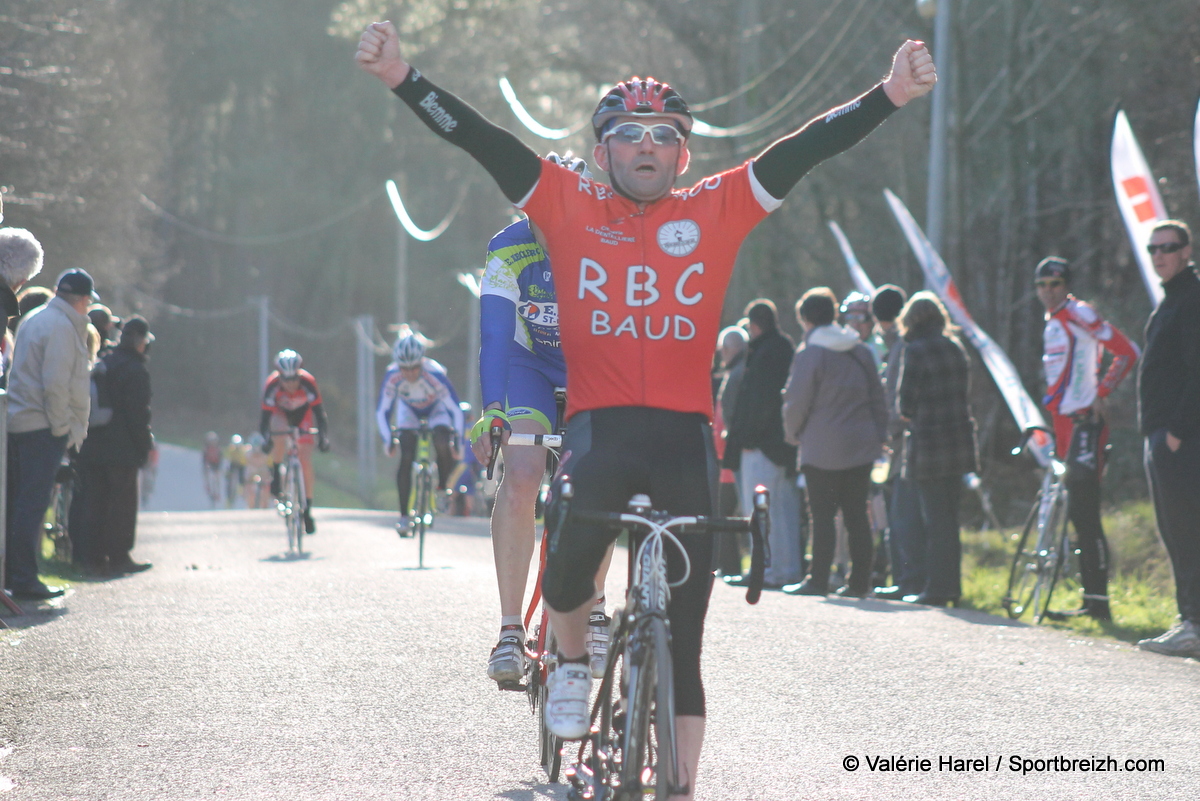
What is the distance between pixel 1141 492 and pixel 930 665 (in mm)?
12345

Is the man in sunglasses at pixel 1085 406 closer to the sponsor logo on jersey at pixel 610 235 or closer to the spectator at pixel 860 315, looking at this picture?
the spectator at pixel 860 315

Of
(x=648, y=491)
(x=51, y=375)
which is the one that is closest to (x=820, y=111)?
(x=51, y=375)

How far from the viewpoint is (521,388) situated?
18.9 feet

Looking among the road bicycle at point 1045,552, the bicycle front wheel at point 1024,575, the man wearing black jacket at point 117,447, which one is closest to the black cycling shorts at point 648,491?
the road bicycle at point 1045,552

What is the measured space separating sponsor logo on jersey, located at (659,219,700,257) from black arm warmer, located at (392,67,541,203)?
1.40ft

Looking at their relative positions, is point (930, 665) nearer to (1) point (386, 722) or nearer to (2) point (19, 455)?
(1) point (386, 722)

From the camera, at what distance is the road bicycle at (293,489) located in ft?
54.3

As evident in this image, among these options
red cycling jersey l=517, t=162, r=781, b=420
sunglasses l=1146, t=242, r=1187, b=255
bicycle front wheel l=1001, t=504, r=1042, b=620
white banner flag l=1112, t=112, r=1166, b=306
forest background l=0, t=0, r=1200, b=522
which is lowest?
bicycle front wheel l=1001, t=504, r=1042, b=620

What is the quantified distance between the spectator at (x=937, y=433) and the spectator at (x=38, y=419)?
5.89m

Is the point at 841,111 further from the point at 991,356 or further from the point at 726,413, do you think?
the point at 991,356

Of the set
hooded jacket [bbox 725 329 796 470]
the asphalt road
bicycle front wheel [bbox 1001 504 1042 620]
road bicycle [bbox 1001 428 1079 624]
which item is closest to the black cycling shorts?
the asphalt road

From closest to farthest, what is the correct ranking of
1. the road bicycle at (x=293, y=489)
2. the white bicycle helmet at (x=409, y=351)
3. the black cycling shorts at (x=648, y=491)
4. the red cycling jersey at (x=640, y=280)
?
1. the black cycling shorts at (x=648, y=491)
2. the red cycling jersey at (x=640, y=280)
3. the white bicycle helmet at (x=409, y=351)
4. the road bicycle at (x=293, y=489)

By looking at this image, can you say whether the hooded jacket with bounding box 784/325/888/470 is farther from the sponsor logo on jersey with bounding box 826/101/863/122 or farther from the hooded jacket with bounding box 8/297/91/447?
the sponsor logo on jersey with bounding box 826/101/863/122

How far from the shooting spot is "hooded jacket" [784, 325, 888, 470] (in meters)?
11.4
